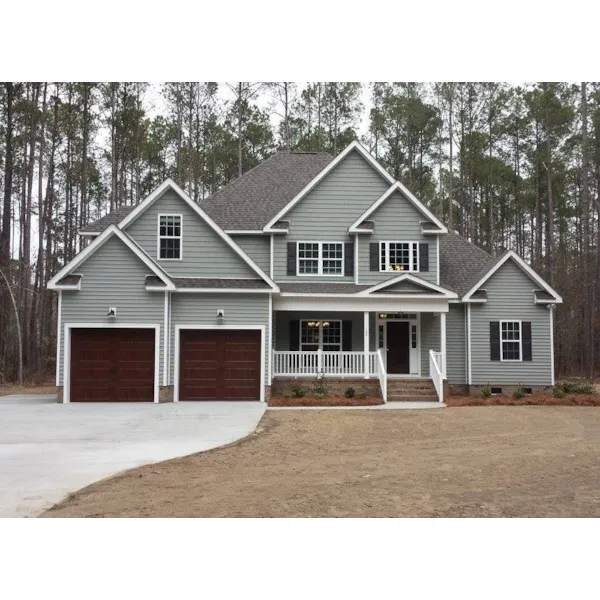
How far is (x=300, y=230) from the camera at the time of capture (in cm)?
2083

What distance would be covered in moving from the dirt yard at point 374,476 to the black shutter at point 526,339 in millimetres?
7651

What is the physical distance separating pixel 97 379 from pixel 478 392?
42.0 ft

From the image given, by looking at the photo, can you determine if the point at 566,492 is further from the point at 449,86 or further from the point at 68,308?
the point at 449,86

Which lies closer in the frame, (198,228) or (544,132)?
(198,228)

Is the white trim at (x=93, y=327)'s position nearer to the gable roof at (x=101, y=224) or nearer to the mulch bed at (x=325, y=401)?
the mulch bed at (x=325, y=401)

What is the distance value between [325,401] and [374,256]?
595 cm

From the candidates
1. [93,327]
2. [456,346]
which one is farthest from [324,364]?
[93,327]

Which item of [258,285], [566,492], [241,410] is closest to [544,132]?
[258,285]

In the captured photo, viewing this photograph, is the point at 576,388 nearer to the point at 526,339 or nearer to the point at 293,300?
the point at 526,339

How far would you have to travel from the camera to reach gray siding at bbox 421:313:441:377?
2112 centimetres

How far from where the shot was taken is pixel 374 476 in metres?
8.43

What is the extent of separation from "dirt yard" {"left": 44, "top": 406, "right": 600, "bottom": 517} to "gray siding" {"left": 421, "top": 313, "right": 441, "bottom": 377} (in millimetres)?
7606

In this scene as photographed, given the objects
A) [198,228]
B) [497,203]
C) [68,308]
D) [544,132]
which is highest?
[544,132]

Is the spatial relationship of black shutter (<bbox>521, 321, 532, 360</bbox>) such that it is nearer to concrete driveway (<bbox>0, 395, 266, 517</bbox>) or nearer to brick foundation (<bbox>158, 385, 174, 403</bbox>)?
concrete driveway (<bbox>0, 395, 266, 517</bbox>)
